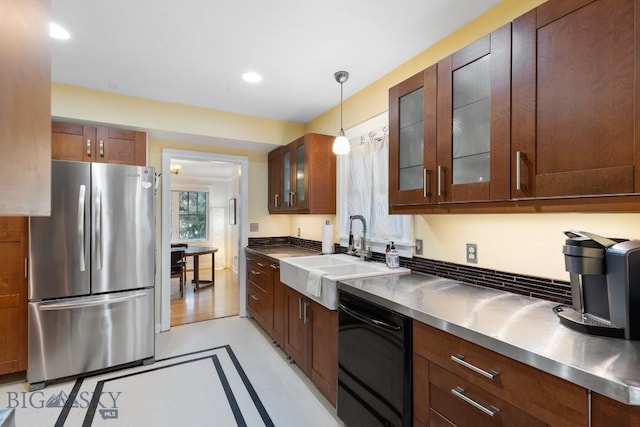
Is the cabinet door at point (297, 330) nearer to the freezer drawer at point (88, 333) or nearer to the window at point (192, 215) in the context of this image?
the freezer drawer at point (88, 333)

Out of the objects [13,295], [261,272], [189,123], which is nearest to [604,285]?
[261,272]

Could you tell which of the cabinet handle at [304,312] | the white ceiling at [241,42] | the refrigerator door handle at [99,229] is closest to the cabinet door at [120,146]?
the white ceiling at [241,42]

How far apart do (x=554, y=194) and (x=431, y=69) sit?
99 centimetres

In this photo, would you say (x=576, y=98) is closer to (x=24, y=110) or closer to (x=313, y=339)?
(x=24, y=110)

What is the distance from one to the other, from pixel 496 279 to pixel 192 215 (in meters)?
7.11

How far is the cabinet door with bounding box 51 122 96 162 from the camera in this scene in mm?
2666

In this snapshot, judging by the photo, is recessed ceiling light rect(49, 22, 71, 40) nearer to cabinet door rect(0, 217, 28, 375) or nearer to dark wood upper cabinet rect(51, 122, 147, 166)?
dark wood upper cabinet rect(51, 122, 147, 166)

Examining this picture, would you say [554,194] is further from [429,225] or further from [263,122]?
[263,122]

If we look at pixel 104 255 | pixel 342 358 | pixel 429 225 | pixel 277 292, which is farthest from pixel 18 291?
pixel 429 225

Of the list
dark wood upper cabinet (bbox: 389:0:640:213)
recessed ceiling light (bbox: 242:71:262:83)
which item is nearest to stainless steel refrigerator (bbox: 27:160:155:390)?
recessed ceiling light (bbox: 242:71:262:83)

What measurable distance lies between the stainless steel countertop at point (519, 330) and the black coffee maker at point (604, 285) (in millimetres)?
45

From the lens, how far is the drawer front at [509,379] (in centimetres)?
87

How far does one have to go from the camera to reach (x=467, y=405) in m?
1.15

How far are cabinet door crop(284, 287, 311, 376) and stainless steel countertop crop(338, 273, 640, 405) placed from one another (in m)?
0.69
